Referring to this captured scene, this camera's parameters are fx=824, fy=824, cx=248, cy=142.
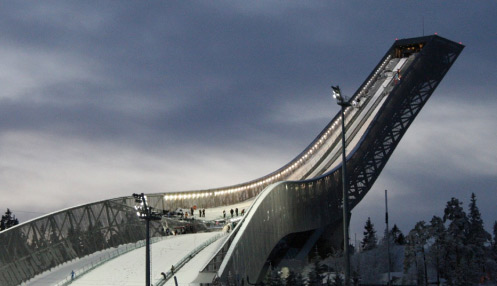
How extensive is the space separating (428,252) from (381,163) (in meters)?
21.4

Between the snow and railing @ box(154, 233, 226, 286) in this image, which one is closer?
railing @ box(154, 233, 226, 286)

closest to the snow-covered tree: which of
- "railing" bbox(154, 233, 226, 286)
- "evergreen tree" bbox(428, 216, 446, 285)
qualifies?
"evergreen tree" bbox(428, 216, 446, 285)

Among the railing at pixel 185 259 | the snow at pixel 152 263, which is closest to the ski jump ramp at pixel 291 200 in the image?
the snow at pixel 152 263

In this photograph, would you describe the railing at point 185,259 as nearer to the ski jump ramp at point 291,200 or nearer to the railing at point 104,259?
the ski jump ramp at point 291,200

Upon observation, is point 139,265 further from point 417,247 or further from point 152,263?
point 417,247

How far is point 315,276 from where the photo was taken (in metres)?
46.4

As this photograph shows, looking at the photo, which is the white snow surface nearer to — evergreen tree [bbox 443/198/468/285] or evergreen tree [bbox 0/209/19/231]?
evergreen tree [bbox 443/198/468/285]

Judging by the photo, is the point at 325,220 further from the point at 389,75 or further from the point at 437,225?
the point at 389,75

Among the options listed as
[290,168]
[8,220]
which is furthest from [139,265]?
[8,220]

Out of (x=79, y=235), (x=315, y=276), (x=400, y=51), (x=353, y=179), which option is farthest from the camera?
(x=400, y=51)

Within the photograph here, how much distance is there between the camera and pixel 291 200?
69.8 meters

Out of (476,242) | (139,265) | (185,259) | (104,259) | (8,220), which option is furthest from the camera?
(8,220)

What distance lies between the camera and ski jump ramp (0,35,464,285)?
57.1 metres

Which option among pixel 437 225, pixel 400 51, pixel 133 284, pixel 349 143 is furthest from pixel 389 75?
pixel 133 284
